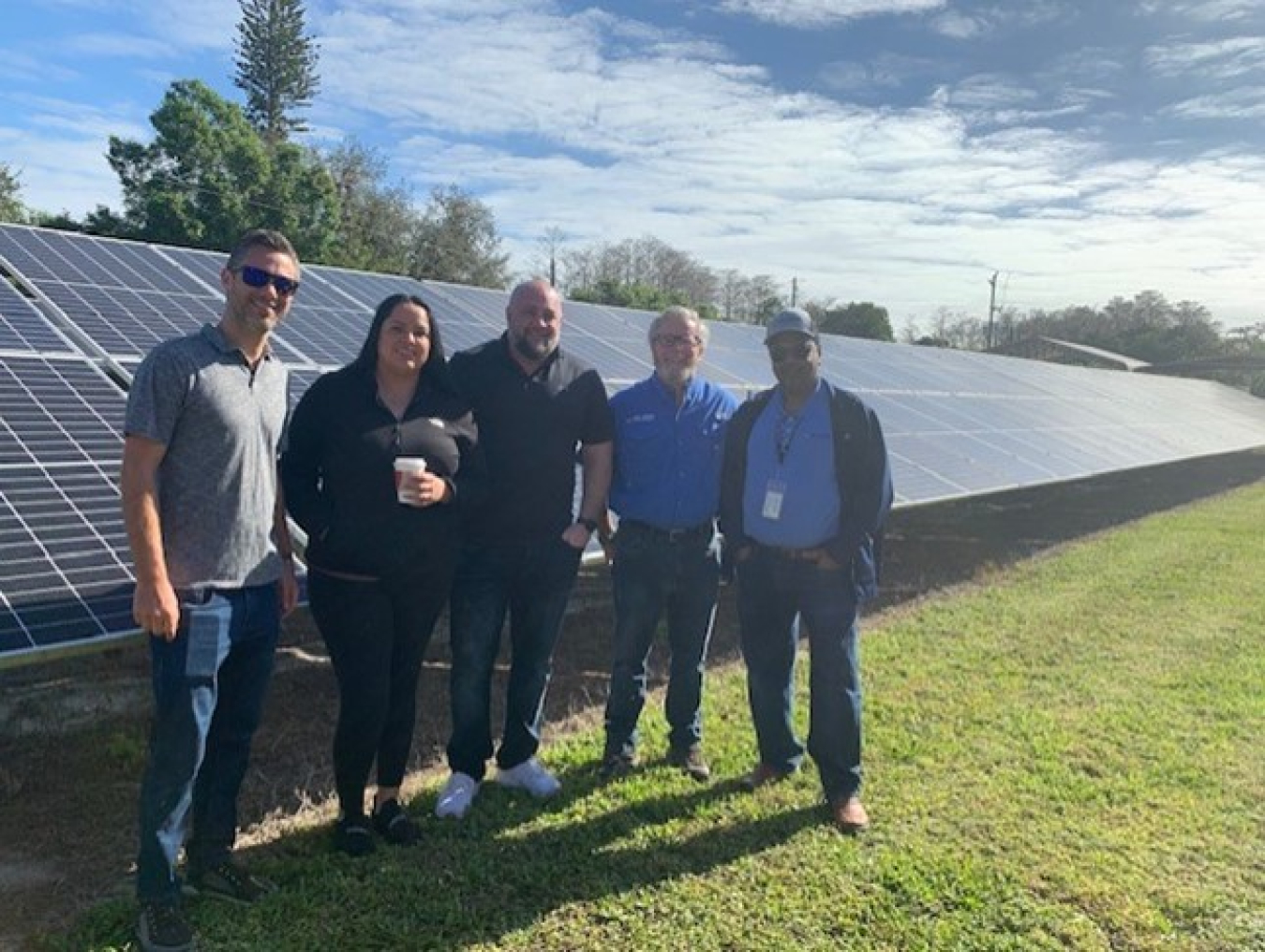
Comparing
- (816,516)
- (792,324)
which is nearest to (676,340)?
(792,324)

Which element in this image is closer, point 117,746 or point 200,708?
point 200,708

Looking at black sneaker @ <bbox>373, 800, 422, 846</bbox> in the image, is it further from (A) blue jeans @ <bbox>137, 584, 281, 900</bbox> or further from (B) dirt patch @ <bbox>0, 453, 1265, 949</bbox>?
(A) blue jeans @ <bbox>137, 584, 281, 900</bbox>

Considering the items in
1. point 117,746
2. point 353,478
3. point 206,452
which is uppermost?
point 206,452

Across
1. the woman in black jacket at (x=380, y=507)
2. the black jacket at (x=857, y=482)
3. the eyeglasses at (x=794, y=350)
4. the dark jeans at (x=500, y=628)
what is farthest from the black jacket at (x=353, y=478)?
the black jacket at (x=857, y=482)

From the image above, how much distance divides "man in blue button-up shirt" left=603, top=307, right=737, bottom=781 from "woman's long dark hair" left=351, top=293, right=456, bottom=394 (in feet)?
3.29

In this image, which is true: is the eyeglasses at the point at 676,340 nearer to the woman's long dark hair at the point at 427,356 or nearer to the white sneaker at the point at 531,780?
the woman's long dark hair at the point at 427,356

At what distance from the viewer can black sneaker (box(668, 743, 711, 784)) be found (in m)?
4.87

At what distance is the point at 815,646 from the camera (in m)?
4.46

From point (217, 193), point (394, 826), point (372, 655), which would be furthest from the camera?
point (217, 193)

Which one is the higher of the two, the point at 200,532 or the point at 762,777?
the point at 200,532

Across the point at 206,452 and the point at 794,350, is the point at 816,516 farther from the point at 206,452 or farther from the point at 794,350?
the point at 206,452

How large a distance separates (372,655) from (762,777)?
220 cm

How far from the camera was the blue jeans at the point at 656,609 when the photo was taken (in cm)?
460

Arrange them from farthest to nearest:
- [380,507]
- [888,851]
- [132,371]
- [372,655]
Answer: [132,371]
[888,851]
[372,655]
[380,507]
